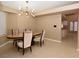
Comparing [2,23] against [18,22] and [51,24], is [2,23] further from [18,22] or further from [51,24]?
[51,24]

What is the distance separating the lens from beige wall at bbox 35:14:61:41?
17.7ft

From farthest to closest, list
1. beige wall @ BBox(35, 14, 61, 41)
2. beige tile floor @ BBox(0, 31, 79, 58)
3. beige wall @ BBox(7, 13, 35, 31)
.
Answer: beige wall @ BBox(35, 14, 61, 41), beige wall @ BBox(7, 13, 35, 31), beige tile floor @ BBox(0, 31, 79, 58)

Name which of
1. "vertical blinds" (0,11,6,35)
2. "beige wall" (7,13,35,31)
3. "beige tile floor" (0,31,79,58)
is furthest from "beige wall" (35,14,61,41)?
"vertical blinds" (0,11,6,35)

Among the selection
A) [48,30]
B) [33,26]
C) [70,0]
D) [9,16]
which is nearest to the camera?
[70,0]

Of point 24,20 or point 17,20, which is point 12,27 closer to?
point 17,20

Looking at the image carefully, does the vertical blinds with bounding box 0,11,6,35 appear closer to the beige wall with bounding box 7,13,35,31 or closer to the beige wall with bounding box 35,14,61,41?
the beige wall with bounding box 7,13,35,31

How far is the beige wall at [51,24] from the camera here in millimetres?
5404

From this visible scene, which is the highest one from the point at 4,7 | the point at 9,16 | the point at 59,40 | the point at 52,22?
the point at 4,7

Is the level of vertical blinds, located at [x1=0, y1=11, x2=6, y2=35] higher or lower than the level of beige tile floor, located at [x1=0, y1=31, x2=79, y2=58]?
higher

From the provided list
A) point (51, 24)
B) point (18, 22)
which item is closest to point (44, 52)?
point (51, 24)

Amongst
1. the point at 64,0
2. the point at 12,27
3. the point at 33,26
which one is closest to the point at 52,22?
the point at 33,26

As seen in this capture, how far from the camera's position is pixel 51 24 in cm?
588

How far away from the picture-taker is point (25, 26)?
640cm

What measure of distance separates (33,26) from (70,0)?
14.5ft
